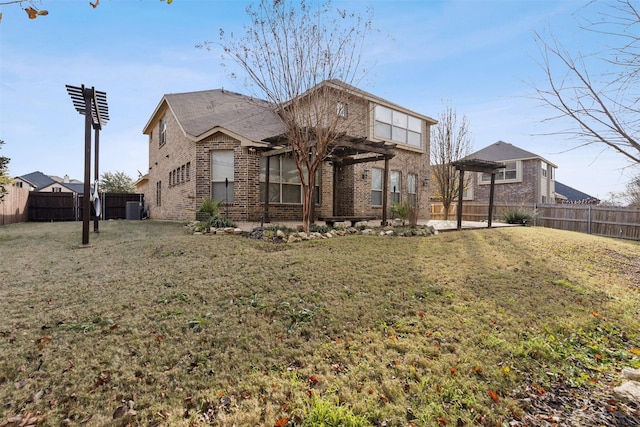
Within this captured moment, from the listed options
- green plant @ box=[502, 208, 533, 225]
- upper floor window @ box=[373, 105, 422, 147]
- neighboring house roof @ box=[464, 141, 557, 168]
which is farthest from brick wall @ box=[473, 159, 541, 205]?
upper floor window @ box=[373, 105, 422, 147]

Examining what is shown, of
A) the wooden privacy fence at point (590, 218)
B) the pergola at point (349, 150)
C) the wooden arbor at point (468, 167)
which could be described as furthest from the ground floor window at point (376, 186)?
the wooden privacy fence at point (590, 218)

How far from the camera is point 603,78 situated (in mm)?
2916

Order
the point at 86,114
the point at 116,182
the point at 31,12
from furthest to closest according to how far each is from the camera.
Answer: the point at 116,182 → the point at 86,114 → the point at 31,12

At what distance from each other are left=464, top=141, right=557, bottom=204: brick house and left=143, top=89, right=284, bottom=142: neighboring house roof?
1486 cm

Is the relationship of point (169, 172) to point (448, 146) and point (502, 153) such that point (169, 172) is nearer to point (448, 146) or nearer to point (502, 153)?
point (448, 146)

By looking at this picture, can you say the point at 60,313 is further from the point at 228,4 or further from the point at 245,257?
the point at 228,4

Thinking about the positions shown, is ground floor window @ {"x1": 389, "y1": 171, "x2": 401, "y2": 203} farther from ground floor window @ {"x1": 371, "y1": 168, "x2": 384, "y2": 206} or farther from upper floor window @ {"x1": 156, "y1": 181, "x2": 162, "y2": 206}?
upper floor window @ {"x1": 156, "y1": 181, "x2": 162, "y2": 206}

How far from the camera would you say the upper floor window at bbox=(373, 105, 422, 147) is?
13.9m

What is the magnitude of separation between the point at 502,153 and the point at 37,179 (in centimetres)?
4888

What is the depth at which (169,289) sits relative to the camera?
3.90 metres

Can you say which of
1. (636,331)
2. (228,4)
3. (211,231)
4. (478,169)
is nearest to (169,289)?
(211,231)

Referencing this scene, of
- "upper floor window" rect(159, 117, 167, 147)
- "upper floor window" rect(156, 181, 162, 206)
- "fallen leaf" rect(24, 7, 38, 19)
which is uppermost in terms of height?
"upper floor window" rect(159, 117, 167, 147)

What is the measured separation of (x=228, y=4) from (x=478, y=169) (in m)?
9.15

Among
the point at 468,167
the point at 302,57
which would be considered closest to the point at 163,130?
the point at 302,57
